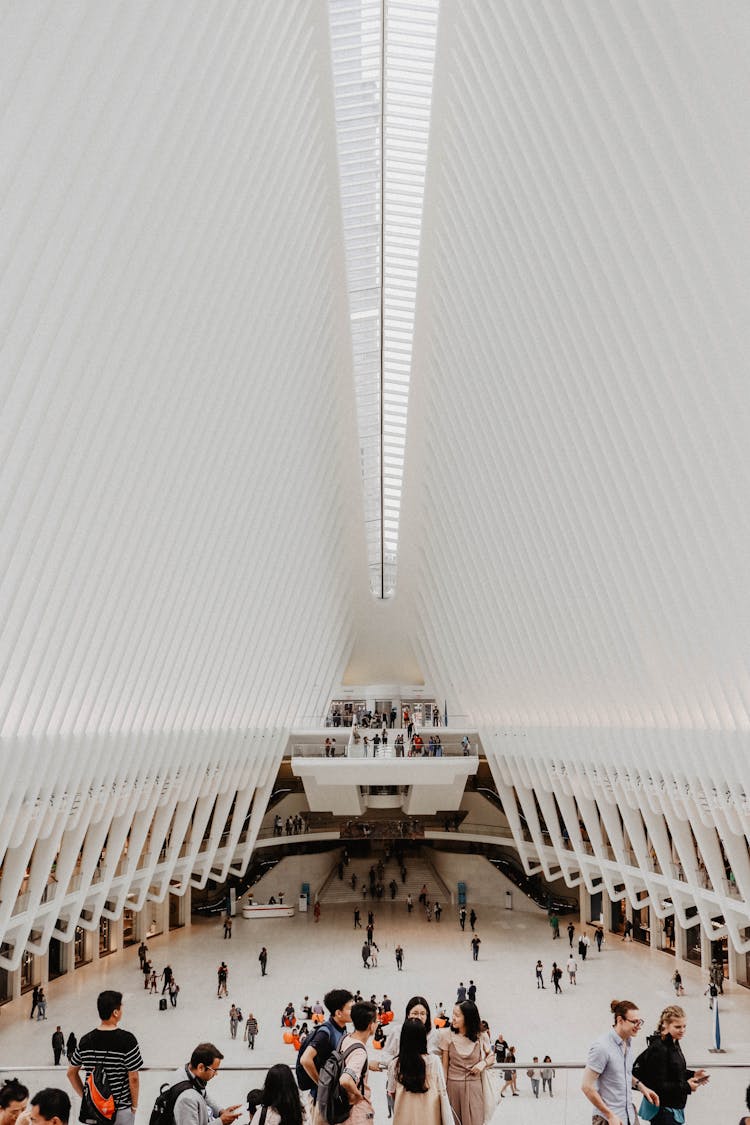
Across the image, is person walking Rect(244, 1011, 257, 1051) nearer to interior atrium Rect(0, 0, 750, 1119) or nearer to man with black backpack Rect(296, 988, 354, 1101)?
interior atrium Rect(0, 0, 750, 1119)

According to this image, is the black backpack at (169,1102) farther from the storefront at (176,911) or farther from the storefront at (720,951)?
the storefront at (176,911)

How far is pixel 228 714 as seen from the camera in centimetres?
2448

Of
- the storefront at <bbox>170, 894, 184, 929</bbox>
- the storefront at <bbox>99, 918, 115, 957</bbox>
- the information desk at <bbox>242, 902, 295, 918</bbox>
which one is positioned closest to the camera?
the storefront at <bbox>99, 918, 115, 957</bbox>

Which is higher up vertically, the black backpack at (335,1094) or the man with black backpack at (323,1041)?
the man with black backpack at (323,1041)

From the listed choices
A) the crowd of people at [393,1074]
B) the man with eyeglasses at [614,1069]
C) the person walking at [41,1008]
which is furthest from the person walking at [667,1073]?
the person walking at [41,1008]

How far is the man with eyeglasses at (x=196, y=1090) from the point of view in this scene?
4.15 metres

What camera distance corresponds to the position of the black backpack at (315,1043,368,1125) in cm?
422

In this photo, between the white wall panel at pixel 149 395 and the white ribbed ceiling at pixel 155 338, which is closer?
the white ribbed ceiling at pixel 155 338

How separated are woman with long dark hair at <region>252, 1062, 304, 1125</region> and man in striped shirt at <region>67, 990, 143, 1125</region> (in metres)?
0.88

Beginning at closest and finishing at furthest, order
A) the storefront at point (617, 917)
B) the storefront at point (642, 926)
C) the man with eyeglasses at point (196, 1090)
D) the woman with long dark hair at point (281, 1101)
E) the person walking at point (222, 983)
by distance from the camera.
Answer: the woman with long dark hair at point (281, 1101)
the man with eyeglasses at point (196, 1090)
the person walking at point (222, 983)
the storefront at point (642, 926)
the storefront at point (617, 917)

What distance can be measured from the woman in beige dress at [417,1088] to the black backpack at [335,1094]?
0.63 ft

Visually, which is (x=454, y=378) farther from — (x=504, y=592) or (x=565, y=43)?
(x=565, y=43)

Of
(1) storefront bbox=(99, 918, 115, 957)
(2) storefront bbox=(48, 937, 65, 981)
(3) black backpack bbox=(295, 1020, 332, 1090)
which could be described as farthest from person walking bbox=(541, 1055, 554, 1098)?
(1) storefront bbox=(99, 918, 115, 957)

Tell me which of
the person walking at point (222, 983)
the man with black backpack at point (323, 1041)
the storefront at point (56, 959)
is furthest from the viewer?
the storefront at point (56, 959)
